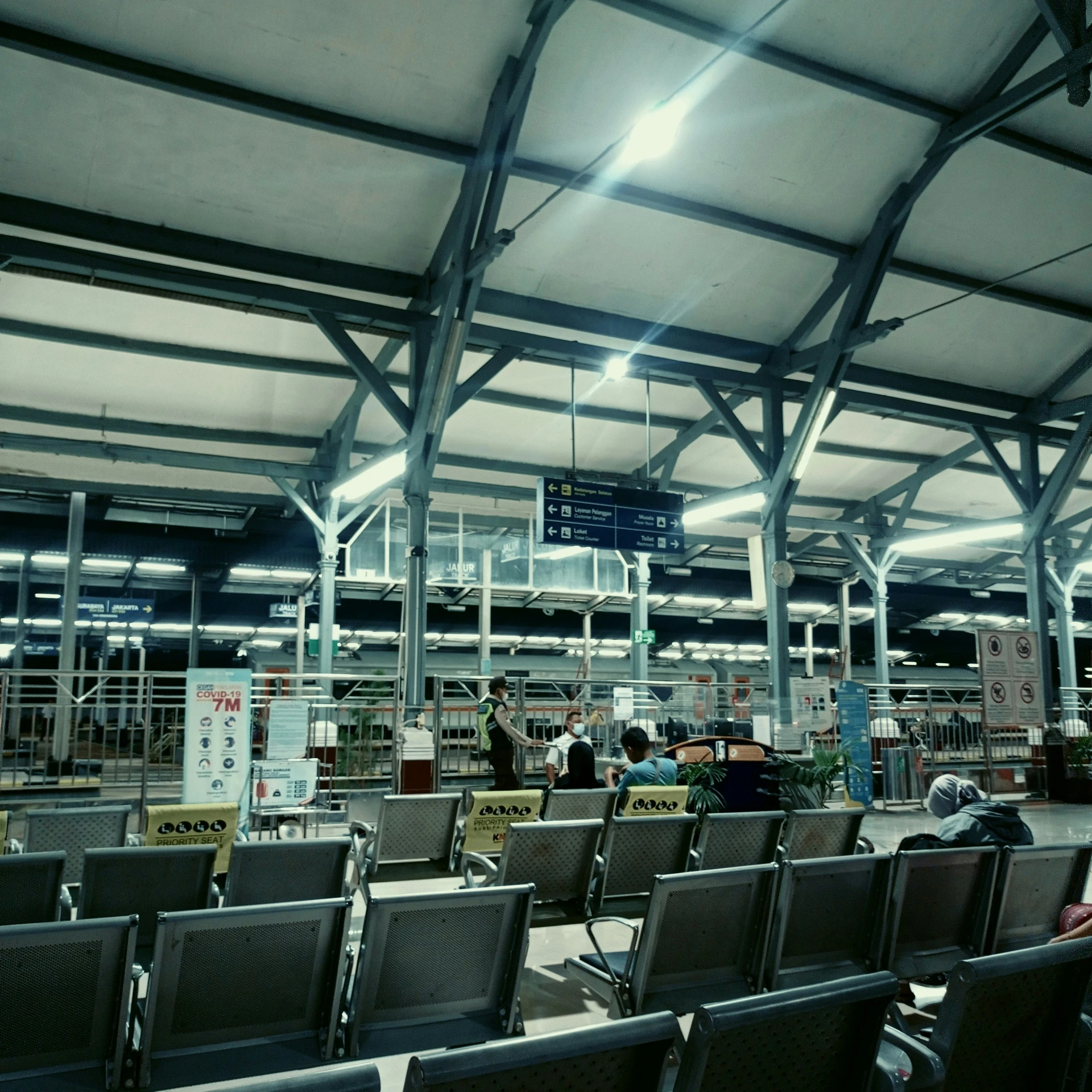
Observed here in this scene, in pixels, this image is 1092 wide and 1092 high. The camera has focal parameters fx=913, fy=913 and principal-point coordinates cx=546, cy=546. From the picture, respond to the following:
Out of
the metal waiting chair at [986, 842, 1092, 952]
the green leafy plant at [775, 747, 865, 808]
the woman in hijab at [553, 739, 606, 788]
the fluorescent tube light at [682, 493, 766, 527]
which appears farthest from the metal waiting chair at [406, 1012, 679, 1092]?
the fluorescent tube light at [682, 493, 766, 527]

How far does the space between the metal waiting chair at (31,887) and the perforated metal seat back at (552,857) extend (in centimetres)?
189

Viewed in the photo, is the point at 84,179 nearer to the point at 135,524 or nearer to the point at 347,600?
the point at 135,524

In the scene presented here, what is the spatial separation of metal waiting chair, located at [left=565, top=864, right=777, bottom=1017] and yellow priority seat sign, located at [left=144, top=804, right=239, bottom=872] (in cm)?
243

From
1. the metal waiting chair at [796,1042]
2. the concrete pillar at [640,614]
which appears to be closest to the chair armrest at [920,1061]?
the metal waiting chair at [796,1042]

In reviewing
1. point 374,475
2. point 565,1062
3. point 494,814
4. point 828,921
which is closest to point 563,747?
point 374,475

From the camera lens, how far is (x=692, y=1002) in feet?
Result: 11.5

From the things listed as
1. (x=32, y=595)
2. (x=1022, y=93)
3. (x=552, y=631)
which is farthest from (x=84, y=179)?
(x=552, y=631)

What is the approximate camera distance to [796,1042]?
217 centimetres

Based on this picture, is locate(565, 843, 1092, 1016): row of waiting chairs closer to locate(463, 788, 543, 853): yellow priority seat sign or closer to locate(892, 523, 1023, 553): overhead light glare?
locate(463, 788, 543, 853): yellow priority seat sign

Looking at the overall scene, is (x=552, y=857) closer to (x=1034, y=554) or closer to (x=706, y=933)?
(x=706, y=933)

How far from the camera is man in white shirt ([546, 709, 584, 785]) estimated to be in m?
10.3

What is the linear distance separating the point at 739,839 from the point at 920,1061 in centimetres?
269

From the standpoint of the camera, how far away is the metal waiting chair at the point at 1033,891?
415cm

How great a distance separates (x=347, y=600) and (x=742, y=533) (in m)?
9.43
